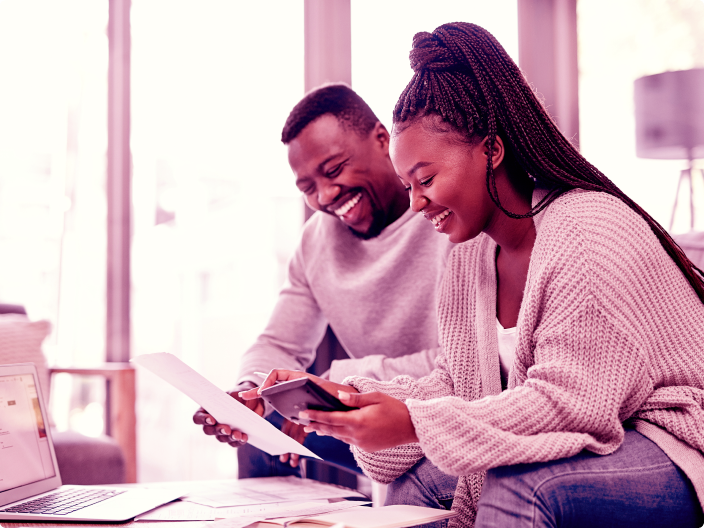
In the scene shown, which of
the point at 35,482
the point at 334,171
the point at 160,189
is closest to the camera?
the point at 35,482

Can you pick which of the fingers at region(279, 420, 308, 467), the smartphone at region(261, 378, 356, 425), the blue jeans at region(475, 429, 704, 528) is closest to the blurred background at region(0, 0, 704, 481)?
the fingers at region(279, 420, 308, 467)

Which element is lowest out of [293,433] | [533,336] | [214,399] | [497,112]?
[293,433]

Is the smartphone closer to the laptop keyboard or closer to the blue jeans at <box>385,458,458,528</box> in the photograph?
the blue jeans at <box>385,458,458,528</box>

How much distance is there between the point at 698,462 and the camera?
2.56 feet

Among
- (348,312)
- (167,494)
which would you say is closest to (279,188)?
(348,312)

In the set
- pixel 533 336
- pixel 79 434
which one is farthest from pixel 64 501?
pixel 533 336

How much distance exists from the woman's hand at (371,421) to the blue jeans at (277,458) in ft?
1.93

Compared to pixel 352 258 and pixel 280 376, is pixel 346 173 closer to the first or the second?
pixel 352 258

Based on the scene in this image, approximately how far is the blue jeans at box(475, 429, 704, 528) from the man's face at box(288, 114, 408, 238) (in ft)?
2.92

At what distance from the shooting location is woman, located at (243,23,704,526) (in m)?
0.75

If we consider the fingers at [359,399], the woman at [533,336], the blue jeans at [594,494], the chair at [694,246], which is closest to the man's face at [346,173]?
the woman at [533,336]

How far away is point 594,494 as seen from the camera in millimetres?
720

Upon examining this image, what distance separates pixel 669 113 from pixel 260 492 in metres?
1.46

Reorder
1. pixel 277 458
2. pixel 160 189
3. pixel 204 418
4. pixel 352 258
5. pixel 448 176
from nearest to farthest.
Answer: pixel 448 176, pixel 204 418, pixel 277 458, pixel 352 258, pixel 160 189
